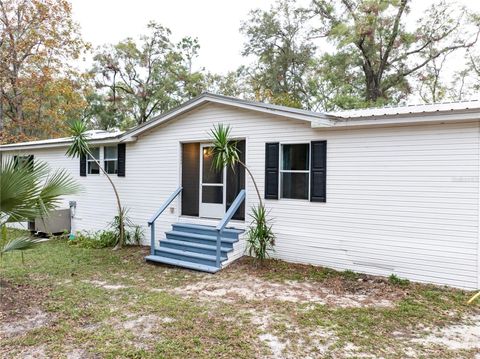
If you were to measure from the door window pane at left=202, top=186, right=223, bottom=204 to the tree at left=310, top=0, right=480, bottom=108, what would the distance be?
1197 centimetres

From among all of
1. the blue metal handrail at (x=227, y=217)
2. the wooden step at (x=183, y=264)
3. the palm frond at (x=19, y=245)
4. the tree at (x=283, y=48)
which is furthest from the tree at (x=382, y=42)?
the palm frond at (x=19, y=245)

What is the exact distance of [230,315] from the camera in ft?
13.9

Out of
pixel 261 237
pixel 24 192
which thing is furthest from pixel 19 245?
pixel 261 237

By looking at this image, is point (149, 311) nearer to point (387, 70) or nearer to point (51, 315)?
point (51, 315)

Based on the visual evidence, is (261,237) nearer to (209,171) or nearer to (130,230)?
(209,171)

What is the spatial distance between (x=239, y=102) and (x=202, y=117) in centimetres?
127

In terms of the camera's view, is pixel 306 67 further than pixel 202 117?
Yes

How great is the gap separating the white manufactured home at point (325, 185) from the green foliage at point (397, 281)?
11cm

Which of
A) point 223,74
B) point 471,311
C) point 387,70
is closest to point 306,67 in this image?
point 387,70

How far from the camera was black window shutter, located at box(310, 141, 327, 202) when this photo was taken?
6.36 metres

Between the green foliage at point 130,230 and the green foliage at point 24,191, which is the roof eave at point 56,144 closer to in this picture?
the green foliage at point 130,230

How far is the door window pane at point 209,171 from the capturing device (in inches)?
317

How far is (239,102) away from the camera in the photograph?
707 cm

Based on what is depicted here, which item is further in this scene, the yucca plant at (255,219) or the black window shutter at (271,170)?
the black window shutter at (271,170)
